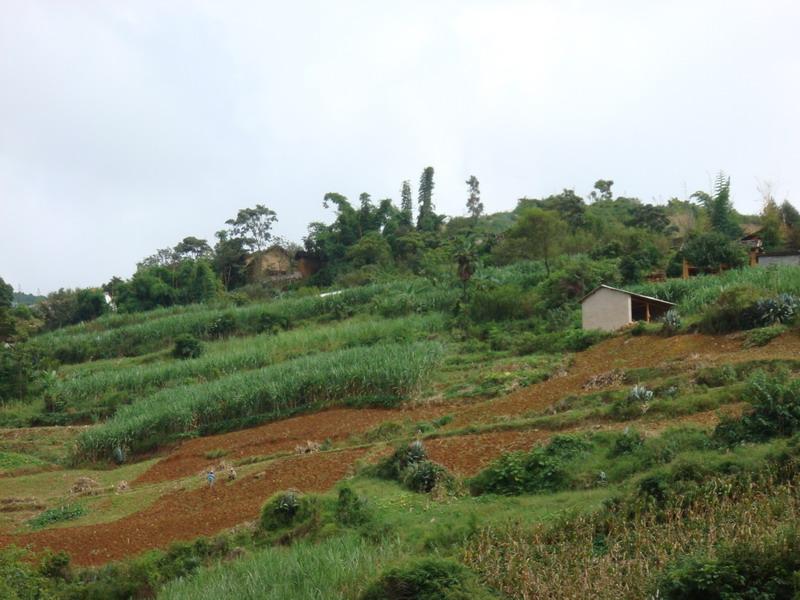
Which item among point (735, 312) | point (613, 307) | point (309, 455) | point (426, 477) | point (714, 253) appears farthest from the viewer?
point (714, 253)

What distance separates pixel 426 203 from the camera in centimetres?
5700

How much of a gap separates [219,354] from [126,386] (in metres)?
3.67

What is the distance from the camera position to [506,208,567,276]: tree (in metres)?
35.1

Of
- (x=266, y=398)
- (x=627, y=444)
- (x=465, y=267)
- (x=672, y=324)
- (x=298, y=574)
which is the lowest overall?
(x=298, y=574)

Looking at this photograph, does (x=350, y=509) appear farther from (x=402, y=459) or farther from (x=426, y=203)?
(x=426, y=203)

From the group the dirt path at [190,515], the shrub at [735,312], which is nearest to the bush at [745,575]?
the dirt path at [190,515]

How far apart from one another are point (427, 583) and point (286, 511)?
16.6 ft

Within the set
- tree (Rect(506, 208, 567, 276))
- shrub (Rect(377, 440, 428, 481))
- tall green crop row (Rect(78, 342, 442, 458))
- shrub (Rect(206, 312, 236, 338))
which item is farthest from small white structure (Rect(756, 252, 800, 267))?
shrub (Rect(206, 312, 236, 338))

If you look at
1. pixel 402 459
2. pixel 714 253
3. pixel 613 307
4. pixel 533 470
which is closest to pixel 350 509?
pixel 402 459

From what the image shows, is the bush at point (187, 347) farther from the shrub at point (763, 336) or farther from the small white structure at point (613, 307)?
the shrub at point (763, 336)

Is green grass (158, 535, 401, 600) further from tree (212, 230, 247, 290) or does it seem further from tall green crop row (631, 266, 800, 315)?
tree (212, 230, 247, 290)

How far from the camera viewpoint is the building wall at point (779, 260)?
3184cm

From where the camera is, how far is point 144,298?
49.0m

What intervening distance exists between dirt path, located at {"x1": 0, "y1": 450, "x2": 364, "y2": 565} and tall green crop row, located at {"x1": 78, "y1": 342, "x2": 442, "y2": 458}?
516cm
